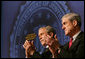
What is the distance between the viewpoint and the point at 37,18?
3.22m

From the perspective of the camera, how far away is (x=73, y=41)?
1423 millimetres

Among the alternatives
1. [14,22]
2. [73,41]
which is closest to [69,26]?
[73,41]

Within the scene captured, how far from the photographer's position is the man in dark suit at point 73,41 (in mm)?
1311

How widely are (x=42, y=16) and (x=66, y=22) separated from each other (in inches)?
67.4

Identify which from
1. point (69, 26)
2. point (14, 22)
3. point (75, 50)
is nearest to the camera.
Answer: point (75, 50)

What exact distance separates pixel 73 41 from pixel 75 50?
0.32ft

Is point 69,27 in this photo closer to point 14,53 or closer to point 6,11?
point 14,53

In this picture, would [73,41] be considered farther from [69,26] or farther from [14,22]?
[14,22]

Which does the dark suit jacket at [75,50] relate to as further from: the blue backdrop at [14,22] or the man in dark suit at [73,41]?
the blue backdrop at [14,22]

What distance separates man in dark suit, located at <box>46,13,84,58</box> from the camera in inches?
51.6

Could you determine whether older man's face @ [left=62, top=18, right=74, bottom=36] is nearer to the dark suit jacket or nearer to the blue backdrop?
the dark suit jacket

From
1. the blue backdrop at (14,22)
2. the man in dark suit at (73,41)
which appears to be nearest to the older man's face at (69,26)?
the man in dark suit at (73,41)

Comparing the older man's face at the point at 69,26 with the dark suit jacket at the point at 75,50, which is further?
the older man's face at the point at 69,26

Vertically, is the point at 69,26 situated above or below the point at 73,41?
above
